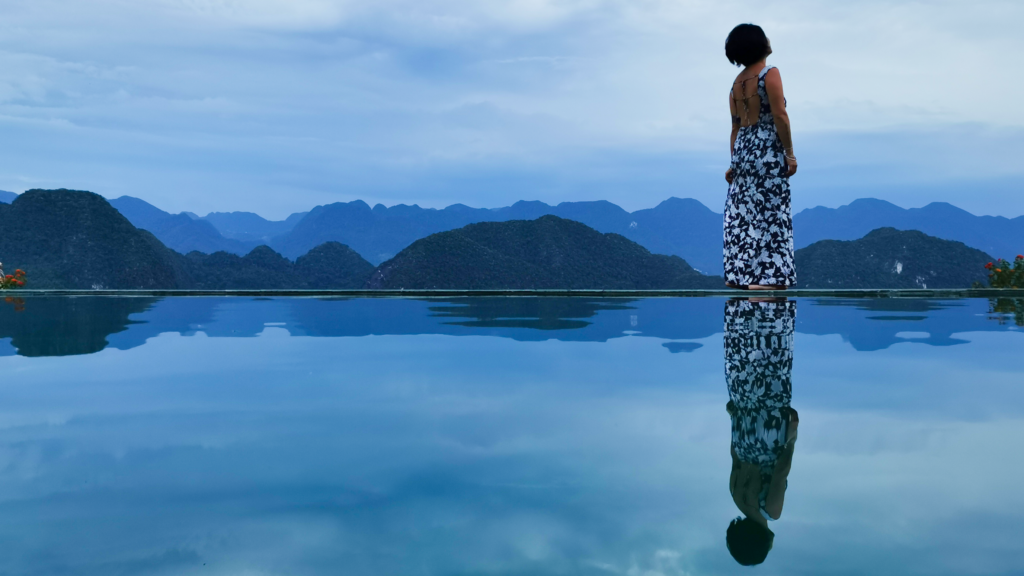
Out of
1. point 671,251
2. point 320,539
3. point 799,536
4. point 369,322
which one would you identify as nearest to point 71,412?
point 320,539

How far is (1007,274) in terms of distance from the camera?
13320 millimetres

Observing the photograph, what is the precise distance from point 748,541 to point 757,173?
212 inches

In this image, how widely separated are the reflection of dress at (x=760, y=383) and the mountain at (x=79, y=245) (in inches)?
4018

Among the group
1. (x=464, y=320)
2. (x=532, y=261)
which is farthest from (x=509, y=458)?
(x=532, y=261)

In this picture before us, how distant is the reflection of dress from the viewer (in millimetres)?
2598

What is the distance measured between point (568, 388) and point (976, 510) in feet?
6.55

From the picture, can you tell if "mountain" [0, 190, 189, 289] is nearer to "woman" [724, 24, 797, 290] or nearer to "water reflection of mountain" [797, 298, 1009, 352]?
"water reflection of mountain" [797, 298, 1009, 352]

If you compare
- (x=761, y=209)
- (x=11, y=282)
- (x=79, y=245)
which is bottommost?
(x=11, y=282)

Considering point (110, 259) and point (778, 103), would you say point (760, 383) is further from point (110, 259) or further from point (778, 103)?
point (110, 259)

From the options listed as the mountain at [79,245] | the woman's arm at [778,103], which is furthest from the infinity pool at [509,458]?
the mountain at [79,245]

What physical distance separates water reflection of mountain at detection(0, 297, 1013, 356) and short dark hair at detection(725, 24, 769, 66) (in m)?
2.34

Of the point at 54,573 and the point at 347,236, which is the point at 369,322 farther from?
the point at 347,236

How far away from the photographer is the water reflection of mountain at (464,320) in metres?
6.18

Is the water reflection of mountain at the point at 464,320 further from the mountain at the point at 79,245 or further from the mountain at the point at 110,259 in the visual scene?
the mountain at the point at 79,245
